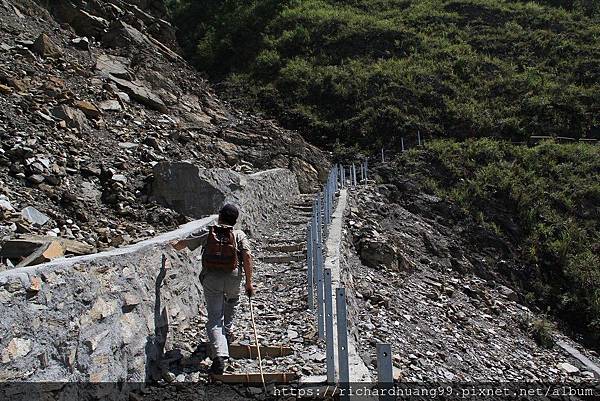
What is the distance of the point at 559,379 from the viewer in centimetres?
818

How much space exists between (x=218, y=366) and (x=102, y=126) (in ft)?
27.9

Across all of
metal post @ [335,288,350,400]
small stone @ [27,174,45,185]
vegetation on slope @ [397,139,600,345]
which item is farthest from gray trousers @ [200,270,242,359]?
vegetation on slope @ [397,139,600,345]

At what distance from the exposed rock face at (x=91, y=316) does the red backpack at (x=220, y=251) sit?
62cm

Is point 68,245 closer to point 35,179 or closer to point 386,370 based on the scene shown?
point 35,179

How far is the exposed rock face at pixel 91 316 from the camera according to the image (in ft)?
10.3

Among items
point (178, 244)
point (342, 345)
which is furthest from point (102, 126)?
point (342, 345)

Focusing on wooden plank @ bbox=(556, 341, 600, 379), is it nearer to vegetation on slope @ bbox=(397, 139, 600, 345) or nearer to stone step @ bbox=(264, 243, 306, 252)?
vegetation on slope @ bbox=(397, 139, 600, 345)

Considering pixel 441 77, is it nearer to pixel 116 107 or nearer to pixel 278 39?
pixel 278 39

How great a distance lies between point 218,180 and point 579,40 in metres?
26.1

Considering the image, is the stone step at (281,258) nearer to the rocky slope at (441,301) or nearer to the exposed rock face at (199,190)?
the rocky slope at (441,301)

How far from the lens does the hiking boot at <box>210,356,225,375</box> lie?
4484 mm

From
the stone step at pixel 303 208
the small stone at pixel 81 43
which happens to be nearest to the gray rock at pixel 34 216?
the stone step at pixel 303 208

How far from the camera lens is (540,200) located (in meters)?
15.9

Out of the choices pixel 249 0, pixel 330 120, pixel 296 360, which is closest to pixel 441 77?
pixel 330 120
